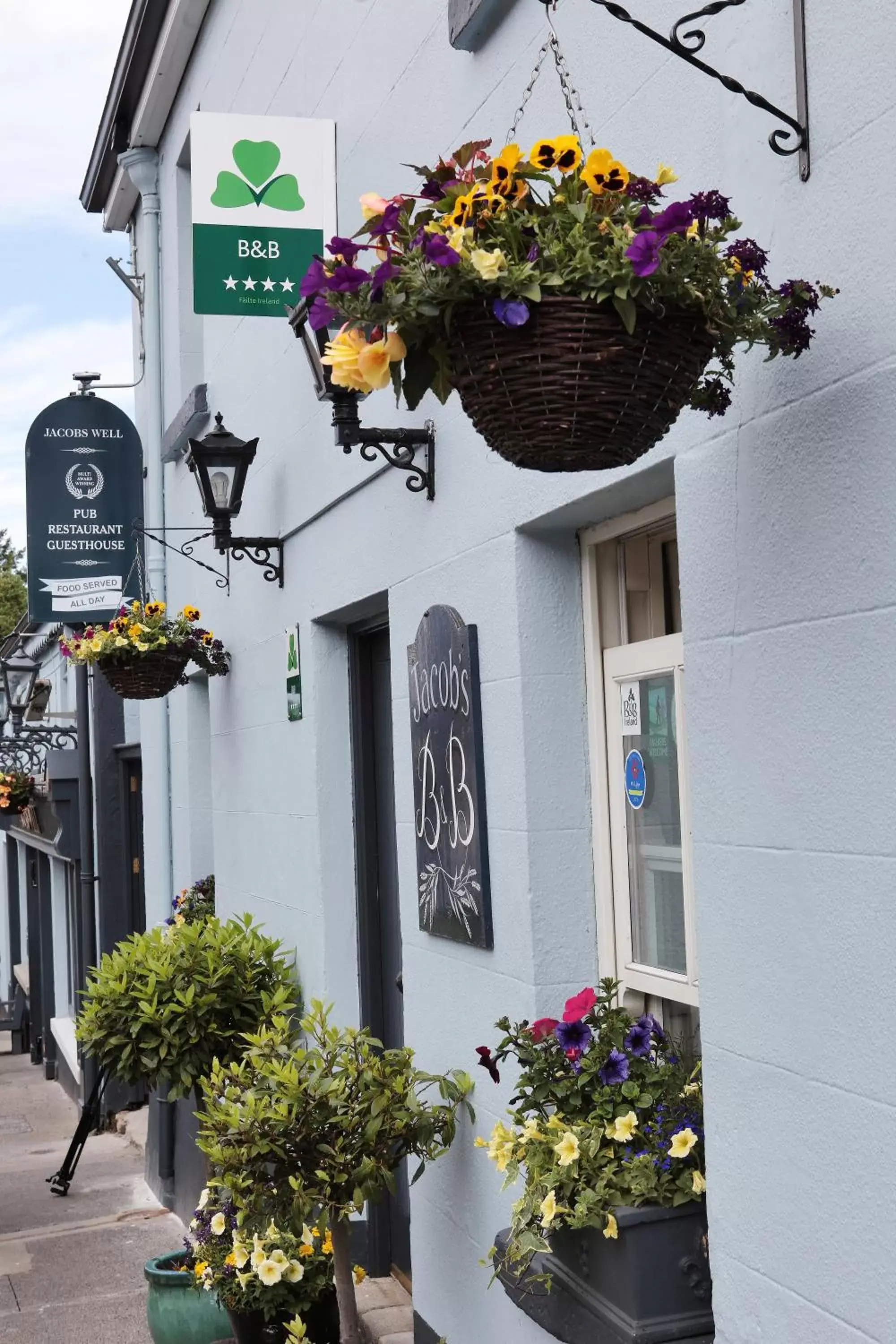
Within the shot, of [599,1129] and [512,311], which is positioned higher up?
[512,311]

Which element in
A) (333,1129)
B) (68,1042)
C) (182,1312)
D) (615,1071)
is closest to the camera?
(615,1071)

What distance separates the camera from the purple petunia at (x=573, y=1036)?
317 cm

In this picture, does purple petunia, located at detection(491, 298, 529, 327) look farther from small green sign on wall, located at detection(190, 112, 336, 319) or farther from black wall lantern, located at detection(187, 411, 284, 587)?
black wall lantern, located at detection(187, 411, 284, 587)

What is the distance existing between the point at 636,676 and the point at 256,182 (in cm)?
237

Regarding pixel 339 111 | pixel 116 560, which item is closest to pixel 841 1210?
pixel 339 111

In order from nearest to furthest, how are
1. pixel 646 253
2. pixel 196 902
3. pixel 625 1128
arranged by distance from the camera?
pixel 646 253
pixel 625 1128
pixel 196 902

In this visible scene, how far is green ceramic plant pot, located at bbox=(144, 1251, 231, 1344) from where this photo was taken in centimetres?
525

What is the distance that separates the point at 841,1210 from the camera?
2.44 metres

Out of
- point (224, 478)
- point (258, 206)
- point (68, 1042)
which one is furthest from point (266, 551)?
point (68, 1042)

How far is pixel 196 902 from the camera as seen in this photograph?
26.9ft

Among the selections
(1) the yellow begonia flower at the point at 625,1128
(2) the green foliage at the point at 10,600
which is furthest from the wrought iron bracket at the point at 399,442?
(2) the green foliage at the point at 10,600

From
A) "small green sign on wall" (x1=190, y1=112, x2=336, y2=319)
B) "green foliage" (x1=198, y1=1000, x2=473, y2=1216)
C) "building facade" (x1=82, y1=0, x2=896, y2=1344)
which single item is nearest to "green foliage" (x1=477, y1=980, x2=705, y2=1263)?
"building facade" (x1=82, y1=0, x2=896, y2=1344)

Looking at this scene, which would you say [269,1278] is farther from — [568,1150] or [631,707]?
[631,707]

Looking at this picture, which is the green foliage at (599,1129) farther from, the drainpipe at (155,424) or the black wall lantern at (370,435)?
the drainpipe at (155,424)
